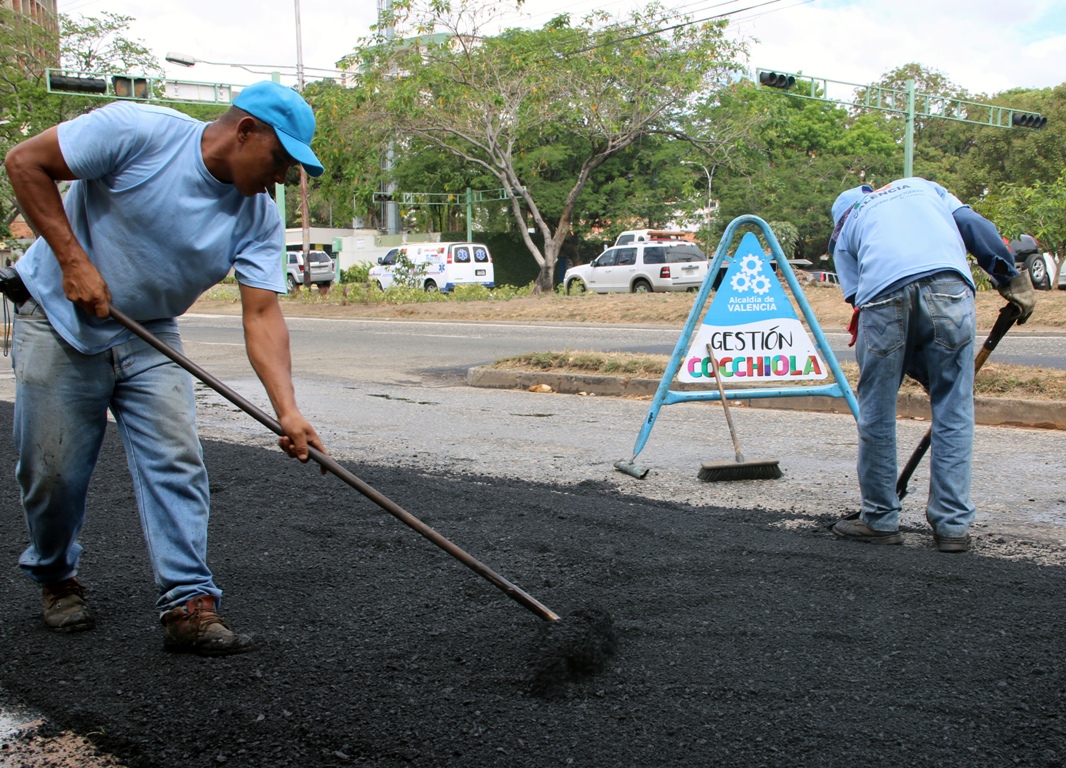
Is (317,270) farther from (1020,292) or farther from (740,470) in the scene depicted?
(1020,292)

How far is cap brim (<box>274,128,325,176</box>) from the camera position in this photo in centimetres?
280

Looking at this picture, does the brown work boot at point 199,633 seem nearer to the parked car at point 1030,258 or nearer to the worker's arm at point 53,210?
the worker's arm at point 53,210

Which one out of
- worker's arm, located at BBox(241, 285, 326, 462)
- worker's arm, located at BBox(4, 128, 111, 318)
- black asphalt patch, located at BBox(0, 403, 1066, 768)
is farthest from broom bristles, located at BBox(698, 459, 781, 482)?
worker's arm, located at BBox(4, 128, 111, 318)

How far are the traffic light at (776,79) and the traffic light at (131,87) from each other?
1350cm

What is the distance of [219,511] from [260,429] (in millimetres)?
2926

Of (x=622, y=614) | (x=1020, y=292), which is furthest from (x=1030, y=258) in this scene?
(x=622, y=614)

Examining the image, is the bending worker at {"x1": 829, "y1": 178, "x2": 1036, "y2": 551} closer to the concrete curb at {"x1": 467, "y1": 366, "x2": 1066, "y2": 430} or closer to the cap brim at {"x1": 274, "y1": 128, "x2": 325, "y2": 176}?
the cap brim at {"x1": 274, "y1": 128, "x2": 325, "y2": 176}

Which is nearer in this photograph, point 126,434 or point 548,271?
point 126,434

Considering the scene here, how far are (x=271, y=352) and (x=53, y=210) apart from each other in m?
0.68

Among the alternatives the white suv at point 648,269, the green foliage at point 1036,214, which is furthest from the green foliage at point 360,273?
the green foliage at point 1036,214

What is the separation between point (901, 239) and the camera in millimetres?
4156

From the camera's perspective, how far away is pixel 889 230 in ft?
13.8

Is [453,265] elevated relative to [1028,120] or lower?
lower

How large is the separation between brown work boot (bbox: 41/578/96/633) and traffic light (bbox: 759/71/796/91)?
22180mm
